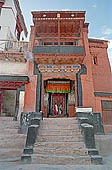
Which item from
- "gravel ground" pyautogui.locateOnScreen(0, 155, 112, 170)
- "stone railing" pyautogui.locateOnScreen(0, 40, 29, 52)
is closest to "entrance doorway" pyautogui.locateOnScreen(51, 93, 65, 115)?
"stone railing" pyautogui.locateOnScreen(0, 40, 29, 52)

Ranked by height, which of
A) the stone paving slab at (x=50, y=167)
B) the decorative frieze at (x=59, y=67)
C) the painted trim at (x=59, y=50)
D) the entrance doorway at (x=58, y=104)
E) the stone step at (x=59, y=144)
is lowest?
the stone paving slab at (x=50, y=167)

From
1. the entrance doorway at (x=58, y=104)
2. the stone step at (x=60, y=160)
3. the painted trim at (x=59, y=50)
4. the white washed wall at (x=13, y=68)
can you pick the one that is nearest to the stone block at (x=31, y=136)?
the stone step at (x=60, y=160)

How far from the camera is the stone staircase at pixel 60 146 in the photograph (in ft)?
14.0

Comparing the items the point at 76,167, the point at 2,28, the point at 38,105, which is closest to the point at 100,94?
the point at 38,105

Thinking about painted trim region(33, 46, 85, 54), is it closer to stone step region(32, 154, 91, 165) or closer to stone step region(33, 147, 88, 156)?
stone step region(33, 147, 88, 156)

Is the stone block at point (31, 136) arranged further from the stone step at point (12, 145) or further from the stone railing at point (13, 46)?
the stone railing at point (13, 46)

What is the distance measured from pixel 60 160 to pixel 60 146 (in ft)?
2.29

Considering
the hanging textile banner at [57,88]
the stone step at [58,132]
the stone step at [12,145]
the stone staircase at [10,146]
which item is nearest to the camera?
the stone staircase at [10,146]

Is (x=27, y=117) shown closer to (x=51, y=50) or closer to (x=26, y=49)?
(x=51, y=50)

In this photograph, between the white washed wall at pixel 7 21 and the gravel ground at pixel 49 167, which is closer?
the gravel ground at pixel 49 167

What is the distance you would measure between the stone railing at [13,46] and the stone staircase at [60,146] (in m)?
7.47

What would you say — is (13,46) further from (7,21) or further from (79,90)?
(79,90)

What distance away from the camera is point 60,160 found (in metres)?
4.26

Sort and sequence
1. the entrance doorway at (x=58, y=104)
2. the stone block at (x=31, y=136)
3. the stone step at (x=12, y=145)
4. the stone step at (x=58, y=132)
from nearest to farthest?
1. the stone block at (x=31, y=136)
2. the stone step at (x=12, y=145)
3. the stone step at (x=58, y=132)
4. the entrance doorway at (x=58, y=104)
